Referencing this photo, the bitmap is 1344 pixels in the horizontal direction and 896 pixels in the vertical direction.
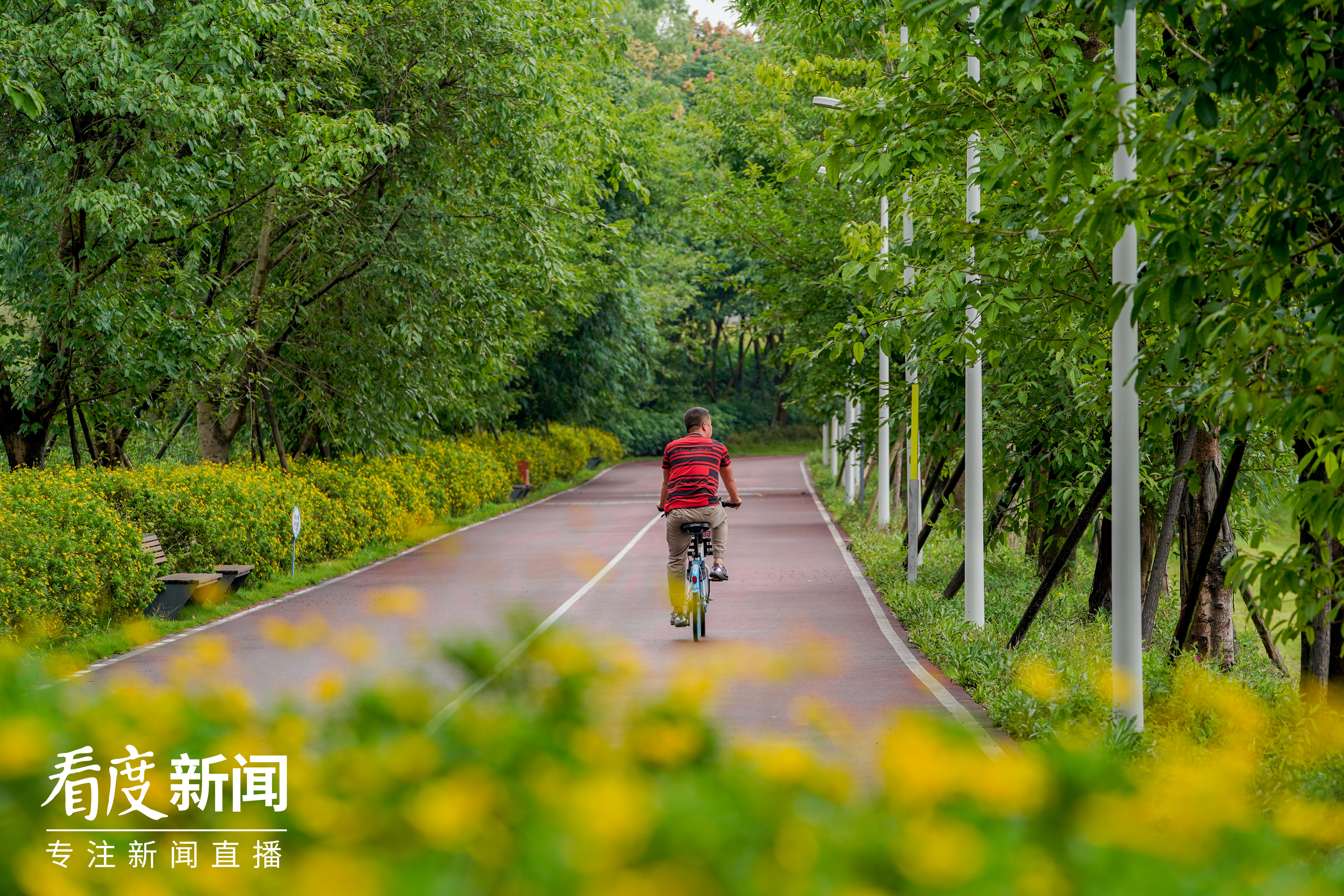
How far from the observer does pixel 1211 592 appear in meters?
11.1

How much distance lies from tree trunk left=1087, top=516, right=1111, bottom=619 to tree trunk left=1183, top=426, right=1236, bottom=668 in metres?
2.01

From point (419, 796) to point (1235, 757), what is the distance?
1653 millimetres

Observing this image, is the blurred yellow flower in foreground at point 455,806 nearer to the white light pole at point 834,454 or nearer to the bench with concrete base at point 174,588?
the bench with concrete base at point 174,588

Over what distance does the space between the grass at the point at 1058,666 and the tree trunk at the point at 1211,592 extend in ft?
0.77

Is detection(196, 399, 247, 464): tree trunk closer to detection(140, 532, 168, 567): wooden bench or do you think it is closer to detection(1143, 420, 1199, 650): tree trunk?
detection(140, 532, 168, 567): wooden bench

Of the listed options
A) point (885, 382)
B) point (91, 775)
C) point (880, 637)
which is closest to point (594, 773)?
point (91, 775)

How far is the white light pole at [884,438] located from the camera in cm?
1842

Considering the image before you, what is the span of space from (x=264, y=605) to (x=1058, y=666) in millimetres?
9914

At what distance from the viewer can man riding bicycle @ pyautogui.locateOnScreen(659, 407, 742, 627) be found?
514 inches

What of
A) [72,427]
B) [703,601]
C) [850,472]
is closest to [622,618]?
[703,601]

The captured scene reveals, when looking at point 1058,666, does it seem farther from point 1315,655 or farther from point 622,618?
point 622,618

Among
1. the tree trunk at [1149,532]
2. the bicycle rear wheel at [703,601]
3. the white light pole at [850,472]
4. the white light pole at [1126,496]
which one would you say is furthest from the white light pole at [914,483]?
the white light pole at [850,472]

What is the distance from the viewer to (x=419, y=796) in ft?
8.12

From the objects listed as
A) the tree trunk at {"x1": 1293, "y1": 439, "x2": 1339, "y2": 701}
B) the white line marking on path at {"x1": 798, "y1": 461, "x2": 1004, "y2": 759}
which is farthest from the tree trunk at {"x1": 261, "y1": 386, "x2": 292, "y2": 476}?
the tree trunk at {"x1": 1293, "y1": 439, "x2": 1339, "y2": 701}
